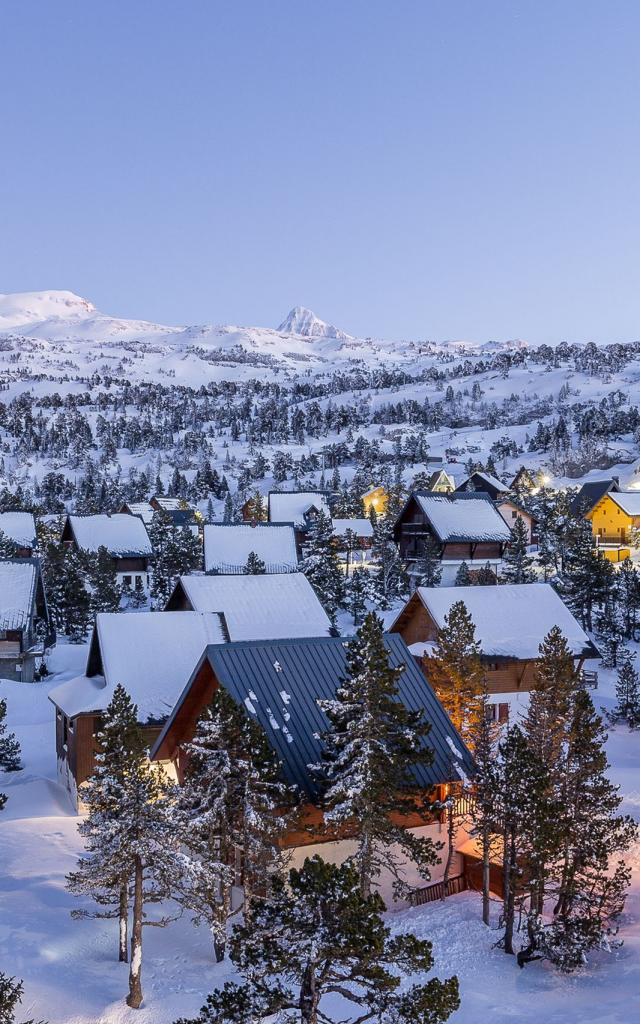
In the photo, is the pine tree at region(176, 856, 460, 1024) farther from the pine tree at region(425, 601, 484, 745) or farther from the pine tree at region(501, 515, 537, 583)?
the pine tree at region(501, 515, 537, 583)

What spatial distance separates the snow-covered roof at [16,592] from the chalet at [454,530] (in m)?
34.8

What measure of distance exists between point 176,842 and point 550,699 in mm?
11942

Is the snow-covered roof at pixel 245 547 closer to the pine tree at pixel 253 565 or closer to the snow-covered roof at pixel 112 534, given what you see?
the pine tree at pixel 253 565

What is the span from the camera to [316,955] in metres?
8.98

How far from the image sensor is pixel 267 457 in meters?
187

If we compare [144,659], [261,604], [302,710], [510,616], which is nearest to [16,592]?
[261,604]

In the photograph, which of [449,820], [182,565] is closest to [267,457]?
[182,565]

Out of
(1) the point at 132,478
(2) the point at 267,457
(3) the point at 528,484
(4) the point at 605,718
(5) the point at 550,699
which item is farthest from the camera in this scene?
(2) the point at 267,457

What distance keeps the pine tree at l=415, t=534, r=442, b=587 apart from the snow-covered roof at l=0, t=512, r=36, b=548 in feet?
131

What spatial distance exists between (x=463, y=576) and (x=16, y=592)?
3471 centimetres

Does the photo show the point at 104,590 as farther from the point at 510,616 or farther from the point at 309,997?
the point at 309,997

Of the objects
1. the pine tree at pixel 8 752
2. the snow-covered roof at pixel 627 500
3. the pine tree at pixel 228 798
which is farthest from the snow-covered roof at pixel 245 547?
the pine tree at pixel 228 798

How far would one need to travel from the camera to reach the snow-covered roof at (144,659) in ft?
91.6

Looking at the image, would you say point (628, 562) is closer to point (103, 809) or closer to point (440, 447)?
point (103, 809)
